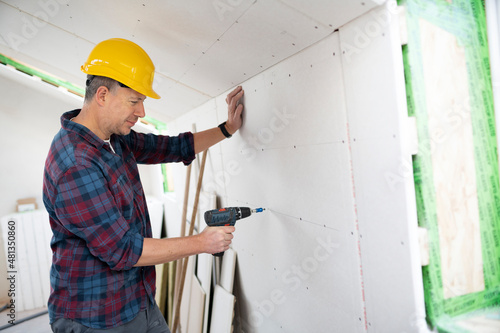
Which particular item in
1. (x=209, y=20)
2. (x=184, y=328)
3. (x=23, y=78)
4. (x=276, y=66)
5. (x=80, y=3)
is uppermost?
(x=23, y=78)

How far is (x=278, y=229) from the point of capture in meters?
1.62

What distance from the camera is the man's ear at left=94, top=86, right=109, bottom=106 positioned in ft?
4.08

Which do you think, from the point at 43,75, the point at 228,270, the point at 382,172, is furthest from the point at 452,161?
the point at 43,75

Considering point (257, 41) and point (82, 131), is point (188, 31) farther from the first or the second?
point (82, 131)

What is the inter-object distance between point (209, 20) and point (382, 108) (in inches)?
33.9

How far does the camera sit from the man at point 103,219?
3.63ft

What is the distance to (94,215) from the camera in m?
1.10

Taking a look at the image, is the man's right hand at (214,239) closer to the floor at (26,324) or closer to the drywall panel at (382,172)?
the drywall panel at (382,172)

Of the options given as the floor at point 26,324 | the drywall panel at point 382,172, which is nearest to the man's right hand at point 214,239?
the drywall panel at point 382,172

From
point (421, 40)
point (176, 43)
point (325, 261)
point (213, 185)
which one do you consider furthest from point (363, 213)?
point (213, 185)

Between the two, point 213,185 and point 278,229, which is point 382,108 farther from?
point 213,185

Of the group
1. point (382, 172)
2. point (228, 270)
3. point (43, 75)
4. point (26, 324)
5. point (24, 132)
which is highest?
point (43, 75)

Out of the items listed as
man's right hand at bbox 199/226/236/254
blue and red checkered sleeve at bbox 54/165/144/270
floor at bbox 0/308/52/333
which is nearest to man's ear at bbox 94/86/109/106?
blue and red checkered sleeve at bbox 54/165/144/270

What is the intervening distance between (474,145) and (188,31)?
1.32m
